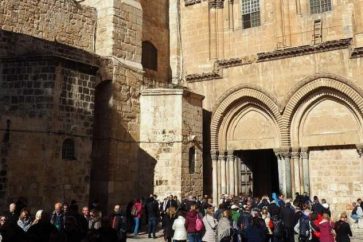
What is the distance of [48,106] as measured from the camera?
12352mm

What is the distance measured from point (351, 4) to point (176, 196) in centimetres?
979

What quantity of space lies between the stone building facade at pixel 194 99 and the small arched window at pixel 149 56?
63mm

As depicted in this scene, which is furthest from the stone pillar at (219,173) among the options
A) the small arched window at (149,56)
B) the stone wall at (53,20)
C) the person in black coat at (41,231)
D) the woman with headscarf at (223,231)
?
the person in black coat at (41,231)

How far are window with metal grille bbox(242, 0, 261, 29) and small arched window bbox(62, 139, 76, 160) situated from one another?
9673mm

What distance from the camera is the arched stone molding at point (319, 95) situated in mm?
15062

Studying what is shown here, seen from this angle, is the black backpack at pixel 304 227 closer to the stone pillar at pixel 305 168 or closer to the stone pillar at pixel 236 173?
the stone pillar at pixel 305 168

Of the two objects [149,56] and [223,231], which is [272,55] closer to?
[149,56]

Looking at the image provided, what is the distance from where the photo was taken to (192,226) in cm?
925

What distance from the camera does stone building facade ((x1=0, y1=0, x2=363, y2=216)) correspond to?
12.8 m

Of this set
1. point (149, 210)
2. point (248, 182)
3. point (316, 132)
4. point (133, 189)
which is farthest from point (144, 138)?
point (316, 132)

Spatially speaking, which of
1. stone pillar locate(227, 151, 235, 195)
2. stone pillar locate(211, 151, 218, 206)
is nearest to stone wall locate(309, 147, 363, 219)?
stone pillar locate(227, 151, 235, 195)

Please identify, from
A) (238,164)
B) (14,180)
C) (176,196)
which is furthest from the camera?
(238,164)

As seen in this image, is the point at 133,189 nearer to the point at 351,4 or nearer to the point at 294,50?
the point at 294,50

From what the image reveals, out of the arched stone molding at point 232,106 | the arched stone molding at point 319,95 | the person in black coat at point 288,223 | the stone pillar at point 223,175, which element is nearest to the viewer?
the person in black coat at point 288,223
